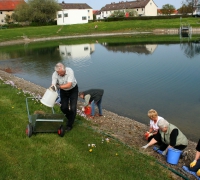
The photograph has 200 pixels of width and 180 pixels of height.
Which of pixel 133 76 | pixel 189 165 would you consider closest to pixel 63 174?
pixel 189 165

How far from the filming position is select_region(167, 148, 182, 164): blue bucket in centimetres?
634

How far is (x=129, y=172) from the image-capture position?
19.1ft

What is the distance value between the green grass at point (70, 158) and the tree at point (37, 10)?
7101cm

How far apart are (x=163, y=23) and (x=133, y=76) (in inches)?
1938

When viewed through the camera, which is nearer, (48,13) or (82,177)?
(82,177)

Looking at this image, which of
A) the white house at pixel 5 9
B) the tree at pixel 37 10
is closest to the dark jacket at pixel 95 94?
the tree at pixel 37 10

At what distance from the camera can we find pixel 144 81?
59.0 ft

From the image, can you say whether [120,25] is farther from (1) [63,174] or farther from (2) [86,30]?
(1) [63,174]

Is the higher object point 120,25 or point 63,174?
point 120,25

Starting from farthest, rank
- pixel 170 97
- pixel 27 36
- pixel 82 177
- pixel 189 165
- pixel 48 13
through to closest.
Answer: pixel 48 13 → pixel 27 36 → pixel 170 97 → pixel 189 165 → pixel 82 177

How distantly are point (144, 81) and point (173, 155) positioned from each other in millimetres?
11839

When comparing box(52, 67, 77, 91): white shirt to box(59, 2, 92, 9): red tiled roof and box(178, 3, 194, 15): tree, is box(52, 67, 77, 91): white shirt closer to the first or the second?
box(59, 2, 92, 9): red tiled roof

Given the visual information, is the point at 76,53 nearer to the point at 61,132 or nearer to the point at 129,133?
the point at 129,133

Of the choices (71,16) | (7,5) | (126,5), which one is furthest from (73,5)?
(126,5)
